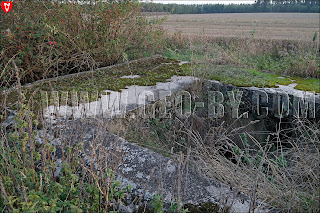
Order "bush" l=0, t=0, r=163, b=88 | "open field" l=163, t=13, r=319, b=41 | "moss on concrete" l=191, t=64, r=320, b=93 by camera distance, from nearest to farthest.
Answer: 1. "bush" l=0, t=0, r=163, b=88
2. "moss on concrete" l=191, t=64, r=320, b=93
3. "open field" l=163, t=13, r=319, b=41

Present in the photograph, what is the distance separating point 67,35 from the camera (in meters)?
4.85

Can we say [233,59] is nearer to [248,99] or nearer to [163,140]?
[248,99]

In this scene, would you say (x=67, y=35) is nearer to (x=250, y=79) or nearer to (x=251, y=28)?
(x=250, y=79)

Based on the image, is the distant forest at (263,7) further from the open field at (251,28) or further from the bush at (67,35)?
the bush at (67,35)

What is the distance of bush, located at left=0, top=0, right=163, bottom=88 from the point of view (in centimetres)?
439

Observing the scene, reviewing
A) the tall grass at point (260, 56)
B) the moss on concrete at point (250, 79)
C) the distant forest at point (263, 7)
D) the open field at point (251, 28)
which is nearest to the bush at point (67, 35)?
the tall grass at point (260, 56)

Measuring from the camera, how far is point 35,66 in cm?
455

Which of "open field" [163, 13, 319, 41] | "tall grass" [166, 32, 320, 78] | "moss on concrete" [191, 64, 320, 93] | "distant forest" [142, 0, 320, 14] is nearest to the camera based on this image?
"moss on concrete" [191, 64, 320, 93]

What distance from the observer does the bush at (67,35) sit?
4391 mm

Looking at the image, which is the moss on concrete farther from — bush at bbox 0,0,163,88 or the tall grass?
bush at bbox 0,0,163,88

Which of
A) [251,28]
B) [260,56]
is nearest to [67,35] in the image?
[260,56]

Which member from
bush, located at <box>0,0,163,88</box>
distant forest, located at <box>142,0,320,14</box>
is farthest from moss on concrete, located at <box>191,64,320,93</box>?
distant forest, located at <box>142,0,320,14</box>

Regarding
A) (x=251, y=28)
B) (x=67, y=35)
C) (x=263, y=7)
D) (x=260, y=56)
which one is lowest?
(x=260, y=56)

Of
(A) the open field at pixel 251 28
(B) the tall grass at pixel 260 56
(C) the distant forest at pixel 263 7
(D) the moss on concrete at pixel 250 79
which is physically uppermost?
(C) the distant forest at pixel 263 7
